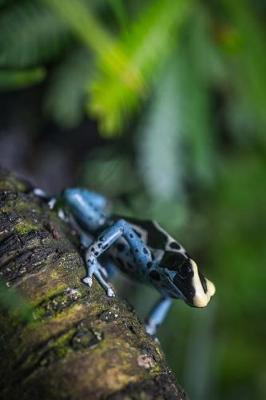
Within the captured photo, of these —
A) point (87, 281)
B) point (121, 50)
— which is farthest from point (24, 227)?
point (121, 50)

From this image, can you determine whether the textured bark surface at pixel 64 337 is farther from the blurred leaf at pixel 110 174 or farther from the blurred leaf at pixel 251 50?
the blurred leaf at pixel 251 50

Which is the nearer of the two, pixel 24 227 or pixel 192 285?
pixel 24 227

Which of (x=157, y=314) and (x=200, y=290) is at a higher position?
(x=200, y=290)

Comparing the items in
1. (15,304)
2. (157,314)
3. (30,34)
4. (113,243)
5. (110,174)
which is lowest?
(110,174)

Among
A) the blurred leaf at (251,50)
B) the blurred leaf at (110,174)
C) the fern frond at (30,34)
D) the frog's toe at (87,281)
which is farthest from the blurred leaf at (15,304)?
the blurred leaf at (251,50)

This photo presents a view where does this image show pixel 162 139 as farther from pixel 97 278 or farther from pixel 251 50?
pixel 97 278

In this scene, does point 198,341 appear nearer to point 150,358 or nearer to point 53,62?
point 53,62
